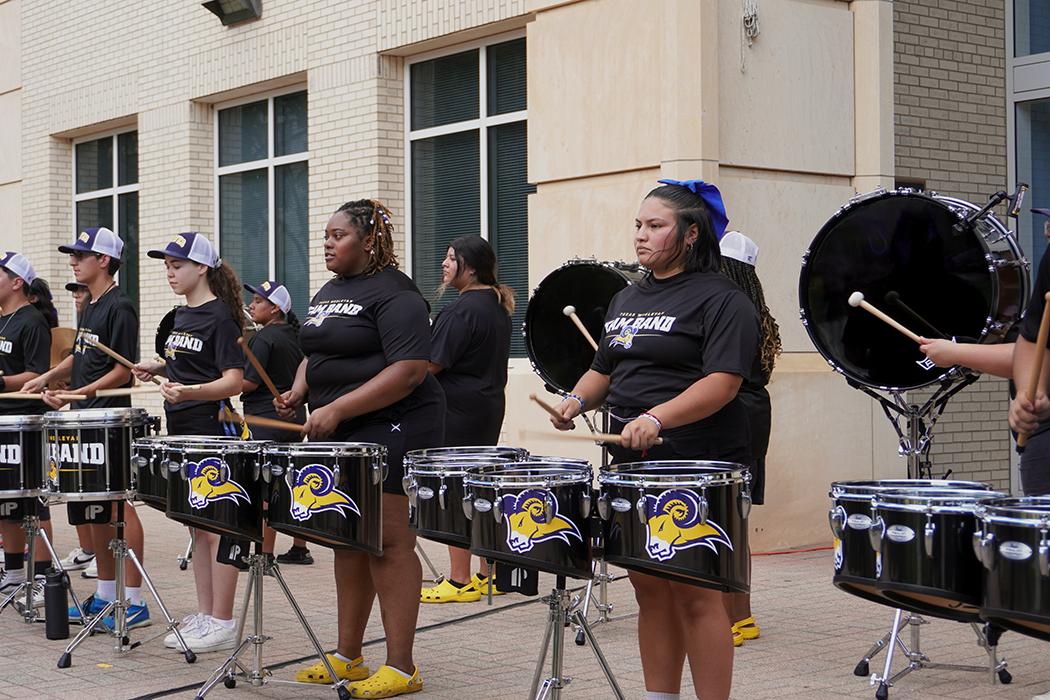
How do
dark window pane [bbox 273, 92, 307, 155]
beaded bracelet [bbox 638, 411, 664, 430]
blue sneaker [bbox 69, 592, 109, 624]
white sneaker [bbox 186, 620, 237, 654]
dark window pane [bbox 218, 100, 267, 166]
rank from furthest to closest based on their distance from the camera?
1. dark window pane [bbox 218, 100, 267, 166]
2. dark window pane [bbox 273, 92, 307, 155]
3. blue sneaker [bbox 69, 592, 109, 624]
4. white sneaker [bbox 186, 620, 237, 654]
5. beaded bracelet [bbox 638, 411, 664, 430]

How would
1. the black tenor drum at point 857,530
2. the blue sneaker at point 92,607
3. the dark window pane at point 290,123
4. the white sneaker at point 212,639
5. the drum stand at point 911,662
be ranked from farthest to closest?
the dark window pane at point 290,123, the blue sneaker at point 92,607, the white sneaker at point 212,639, the drum stand at point 911,662, the black tenor drum at point 857,530

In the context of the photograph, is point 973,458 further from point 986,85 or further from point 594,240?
point 594,240

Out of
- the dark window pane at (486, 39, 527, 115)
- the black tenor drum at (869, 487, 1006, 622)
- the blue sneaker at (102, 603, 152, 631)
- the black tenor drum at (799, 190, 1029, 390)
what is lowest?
the blue sneaker at (102, 603, 152, 631)

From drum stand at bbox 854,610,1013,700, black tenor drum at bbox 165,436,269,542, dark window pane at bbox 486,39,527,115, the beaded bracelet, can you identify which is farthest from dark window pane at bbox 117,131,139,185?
the beaded bracelet

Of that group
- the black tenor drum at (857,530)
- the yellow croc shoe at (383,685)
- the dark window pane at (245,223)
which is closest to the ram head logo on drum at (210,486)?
the yellow croc shoe at (383,685)

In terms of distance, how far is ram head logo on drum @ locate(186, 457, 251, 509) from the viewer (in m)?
4.99

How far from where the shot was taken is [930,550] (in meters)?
3.46

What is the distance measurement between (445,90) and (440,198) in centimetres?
92

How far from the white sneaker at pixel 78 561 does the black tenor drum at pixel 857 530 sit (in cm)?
582

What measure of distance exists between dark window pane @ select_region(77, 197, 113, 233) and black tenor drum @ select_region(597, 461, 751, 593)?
1195 cm

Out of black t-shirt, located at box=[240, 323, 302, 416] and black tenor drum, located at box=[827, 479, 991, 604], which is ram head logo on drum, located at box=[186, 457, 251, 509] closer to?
black tenor drum, located at box=[827, 479, 991, 604]

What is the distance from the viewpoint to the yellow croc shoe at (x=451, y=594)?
7.07 m

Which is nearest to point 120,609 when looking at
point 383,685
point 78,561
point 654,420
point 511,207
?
point 383,685

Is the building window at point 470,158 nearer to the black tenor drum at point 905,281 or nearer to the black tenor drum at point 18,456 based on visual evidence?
the black tenor drum at point 18,456
